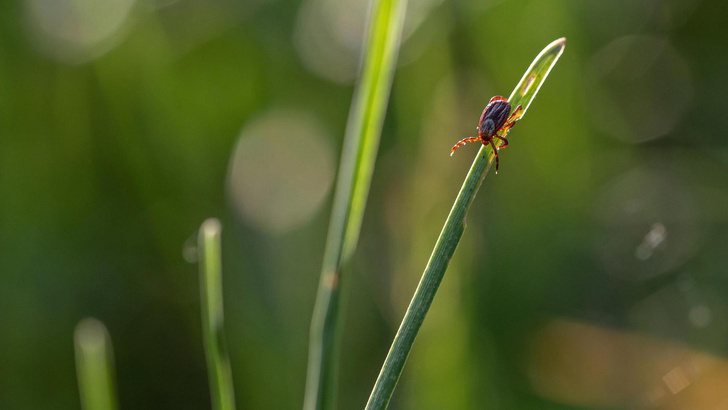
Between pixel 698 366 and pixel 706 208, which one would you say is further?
pixel 706 208

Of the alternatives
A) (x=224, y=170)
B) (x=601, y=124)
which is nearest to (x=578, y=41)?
(x=601, y=124)

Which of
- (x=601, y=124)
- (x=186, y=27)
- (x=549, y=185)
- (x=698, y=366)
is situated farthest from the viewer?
Answer: (x=186, y=27)

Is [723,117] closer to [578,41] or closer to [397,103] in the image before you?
[578,41]

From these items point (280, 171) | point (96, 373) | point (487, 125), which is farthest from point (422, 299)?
point (280, 171)

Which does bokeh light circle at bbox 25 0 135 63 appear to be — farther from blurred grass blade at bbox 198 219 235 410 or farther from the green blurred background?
blurred grass blade at bbox 198 219 235 410

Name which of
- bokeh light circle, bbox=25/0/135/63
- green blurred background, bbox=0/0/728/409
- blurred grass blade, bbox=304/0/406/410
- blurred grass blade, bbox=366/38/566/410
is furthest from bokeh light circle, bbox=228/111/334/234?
blurred grass blade, bbox=366/38/566/410

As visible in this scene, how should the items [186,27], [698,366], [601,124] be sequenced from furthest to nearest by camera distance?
[186,27]
[601,124]
[698,366]
